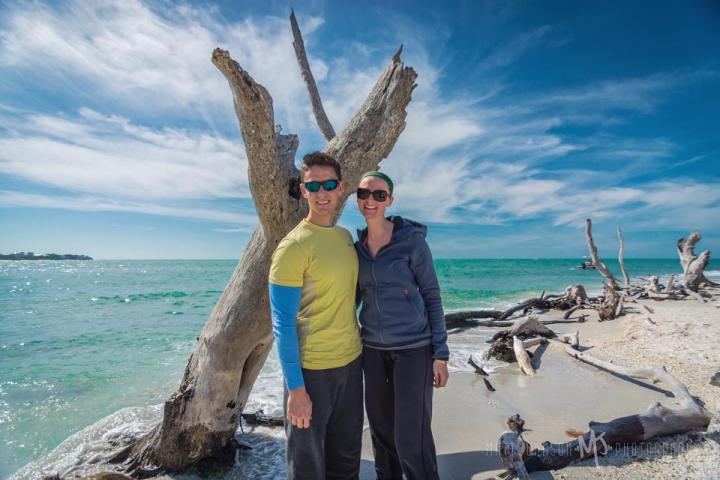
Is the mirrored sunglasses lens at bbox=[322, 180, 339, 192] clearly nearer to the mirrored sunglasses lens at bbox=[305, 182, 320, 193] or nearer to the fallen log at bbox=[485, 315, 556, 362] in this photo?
the mirrored sunglasses lens at bbox=[305, 182, 320, 193]

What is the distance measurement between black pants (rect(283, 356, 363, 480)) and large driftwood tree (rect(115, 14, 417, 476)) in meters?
1.44

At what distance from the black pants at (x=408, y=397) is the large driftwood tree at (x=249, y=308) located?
59.3 inches

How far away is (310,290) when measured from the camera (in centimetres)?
234

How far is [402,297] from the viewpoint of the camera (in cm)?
253

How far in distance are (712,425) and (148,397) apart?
8.29 metres

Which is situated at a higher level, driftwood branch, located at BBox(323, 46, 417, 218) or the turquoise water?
driftwood branch, located at BBox(323, 46, 417, 218)

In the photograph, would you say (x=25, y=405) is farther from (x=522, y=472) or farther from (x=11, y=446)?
(x=522, y=472)

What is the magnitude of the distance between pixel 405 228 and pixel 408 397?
3.92 ft

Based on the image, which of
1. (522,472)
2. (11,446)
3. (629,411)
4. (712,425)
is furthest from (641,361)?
(11,446)

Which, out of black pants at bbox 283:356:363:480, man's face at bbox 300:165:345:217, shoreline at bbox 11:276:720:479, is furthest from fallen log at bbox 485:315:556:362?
man's face at bbox 300:165:345:217

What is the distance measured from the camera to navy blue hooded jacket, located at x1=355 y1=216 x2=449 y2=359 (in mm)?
2514

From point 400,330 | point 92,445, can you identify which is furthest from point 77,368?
point 400,330

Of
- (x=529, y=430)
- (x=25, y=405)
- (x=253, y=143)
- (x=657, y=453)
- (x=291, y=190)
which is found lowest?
(x=25, y=405)

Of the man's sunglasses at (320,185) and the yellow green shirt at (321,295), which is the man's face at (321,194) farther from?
the yellow green shirt at (321,295)
